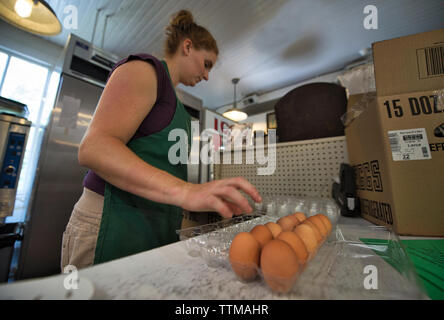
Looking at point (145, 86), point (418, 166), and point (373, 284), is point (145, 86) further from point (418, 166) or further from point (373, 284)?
point (418, 166)

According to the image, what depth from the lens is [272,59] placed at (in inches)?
143

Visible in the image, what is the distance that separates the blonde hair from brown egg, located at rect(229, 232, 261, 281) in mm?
1036

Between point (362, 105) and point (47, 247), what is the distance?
265cm

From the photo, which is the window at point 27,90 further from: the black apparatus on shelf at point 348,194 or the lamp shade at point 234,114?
the black apparatus on shelf at point 348,194

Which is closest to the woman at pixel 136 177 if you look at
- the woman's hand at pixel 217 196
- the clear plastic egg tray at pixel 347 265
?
the woman's hand at pixel 217 196

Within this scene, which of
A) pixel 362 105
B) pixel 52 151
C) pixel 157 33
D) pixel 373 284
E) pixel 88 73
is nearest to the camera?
pixel 373 284

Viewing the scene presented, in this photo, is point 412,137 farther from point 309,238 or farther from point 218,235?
point 218,235

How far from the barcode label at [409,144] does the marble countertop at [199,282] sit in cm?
45

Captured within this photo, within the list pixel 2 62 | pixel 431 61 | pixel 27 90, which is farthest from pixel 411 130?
pixel 2 62

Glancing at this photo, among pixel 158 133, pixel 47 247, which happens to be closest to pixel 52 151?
pixel 47 247

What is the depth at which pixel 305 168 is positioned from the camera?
1259mm

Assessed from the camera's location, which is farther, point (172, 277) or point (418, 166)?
point (418, 166)

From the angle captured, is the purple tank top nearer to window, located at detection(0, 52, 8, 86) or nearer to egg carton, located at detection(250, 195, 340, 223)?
egg carton, located at detection(250, 195, 340, 223)

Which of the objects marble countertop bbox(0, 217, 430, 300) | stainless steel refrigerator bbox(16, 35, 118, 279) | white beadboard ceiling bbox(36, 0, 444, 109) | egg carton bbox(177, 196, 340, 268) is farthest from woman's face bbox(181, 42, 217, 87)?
white beadboard ceiling bbox(36, 0, 444, 109)
